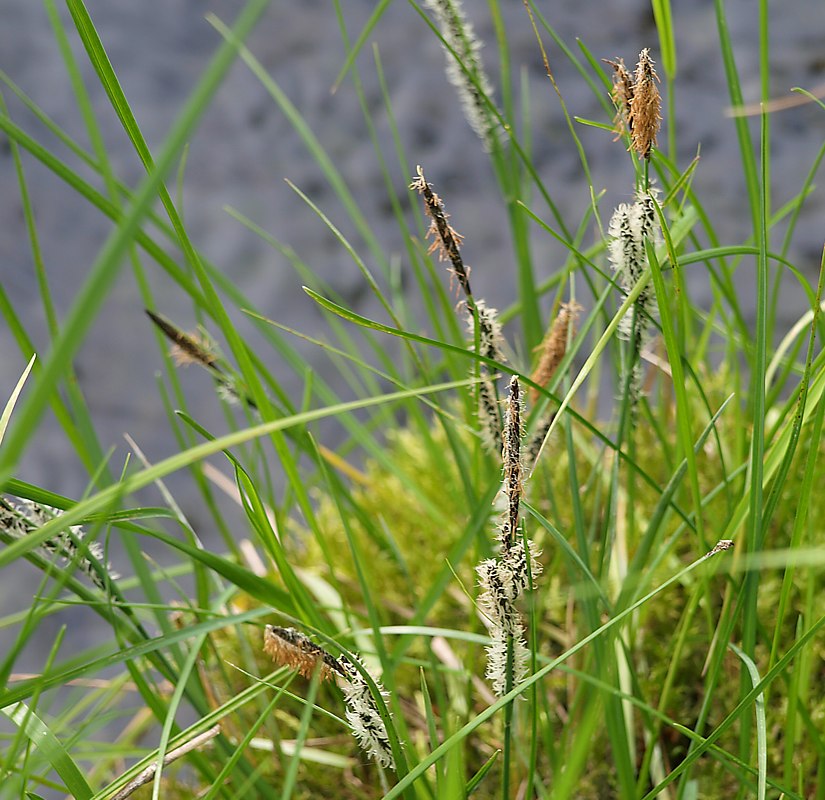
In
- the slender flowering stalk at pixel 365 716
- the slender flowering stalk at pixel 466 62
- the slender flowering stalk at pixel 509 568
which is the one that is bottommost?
the slender flowering stalk at pixel 365 716

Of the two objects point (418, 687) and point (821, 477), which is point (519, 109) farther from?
point (418, 687)

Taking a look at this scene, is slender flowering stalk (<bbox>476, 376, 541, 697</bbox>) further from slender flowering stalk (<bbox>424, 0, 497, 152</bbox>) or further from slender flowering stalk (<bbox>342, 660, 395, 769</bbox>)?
slender flowering stalk (<bbox>424, 0, 497, 152</bbox>)

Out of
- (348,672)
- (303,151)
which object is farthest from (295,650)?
(303,151)

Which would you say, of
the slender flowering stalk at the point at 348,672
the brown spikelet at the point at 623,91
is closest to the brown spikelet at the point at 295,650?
the slender flowering stalk at the point at 348,672

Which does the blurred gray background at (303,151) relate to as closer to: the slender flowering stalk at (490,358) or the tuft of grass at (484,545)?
the tuft of grass at (484,545)

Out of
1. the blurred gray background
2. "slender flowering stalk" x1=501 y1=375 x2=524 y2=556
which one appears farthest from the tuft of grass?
the blurred gray background

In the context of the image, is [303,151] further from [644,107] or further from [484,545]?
[644,107]
